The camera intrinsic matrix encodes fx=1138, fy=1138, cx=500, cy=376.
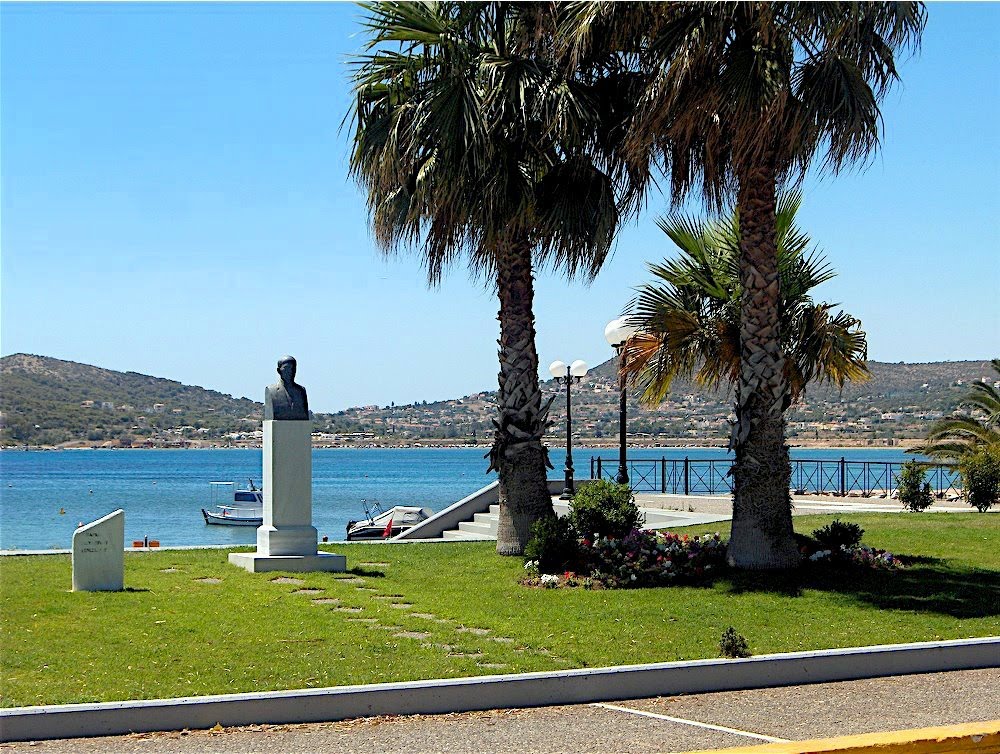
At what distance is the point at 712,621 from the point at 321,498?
83.4 metres

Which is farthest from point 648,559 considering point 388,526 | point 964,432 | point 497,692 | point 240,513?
point 240,513

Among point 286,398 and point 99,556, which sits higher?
point 286,398

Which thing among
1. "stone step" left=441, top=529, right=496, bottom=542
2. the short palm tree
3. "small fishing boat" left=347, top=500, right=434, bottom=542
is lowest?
"small fishing boat" left=347, top=500, right=434, bottom=542

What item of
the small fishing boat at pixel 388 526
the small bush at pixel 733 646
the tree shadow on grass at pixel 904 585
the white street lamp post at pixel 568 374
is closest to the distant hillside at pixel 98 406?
the small fishing boat at pixel 388 526

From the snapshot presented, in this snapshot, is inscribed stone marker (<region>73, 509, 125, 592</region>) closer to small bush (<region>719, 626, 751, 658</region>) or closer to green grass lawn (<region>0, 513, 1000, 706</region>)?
green grass lawn (<region>0, 513, 1000, 706</region>)

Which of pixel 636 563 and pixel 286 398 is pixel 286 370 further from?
pixel 636 563

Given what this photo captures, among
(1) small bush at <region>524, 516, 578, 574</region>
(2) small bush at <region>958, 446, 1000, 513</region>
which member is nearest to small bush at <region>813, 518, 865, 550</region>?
(1) small bush at <region>524, 516, 578, 574</region>

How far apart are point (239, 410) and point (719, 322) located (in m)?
163

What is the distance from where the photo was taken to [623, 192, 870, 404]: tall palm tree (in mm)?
17641

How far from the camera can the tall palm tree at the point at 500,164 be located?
15320 mm

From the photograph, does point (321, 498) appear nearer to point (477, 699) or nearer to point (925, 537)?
point (925, 537)

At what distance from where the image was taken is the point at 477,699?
8.85 metres

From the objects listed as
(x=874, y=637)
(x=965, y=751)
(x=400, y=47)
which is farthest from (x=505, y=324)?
(x=965, y=751)

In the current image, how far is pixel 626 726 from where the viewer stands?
8.43 meters
